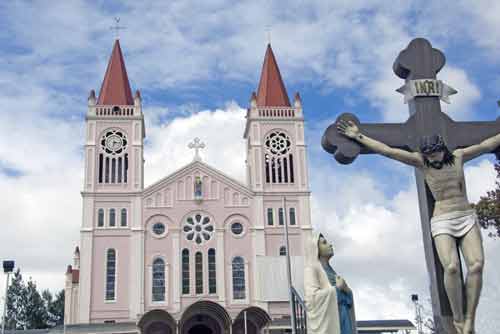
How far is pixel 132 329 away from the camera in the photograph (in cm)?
3297

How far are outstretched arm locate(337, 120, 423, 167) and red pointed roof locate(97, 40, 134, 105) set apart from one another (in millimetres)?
34572

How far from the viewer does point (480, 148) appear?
5.19 metres

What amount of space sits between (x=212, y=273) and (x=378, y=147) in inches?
1241

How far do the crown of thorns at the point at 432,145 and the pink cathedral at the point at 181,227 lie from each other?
1132 inches

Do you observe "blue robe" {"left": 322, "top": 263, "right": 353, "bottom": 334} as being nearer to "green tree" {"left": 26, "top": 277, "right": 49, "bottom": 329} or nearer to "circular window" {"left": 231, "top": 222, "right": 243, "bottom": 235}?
"circular window" {"left": 231, "top": 222, "right": 243, "bottom": 235}

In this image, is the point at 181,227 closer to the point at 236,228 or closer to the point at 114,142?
→ the point at 236,228

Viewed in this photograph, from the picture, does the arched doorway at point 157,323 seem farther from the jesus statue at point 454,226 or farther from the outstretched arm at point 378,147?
the jesus statue at point 454,226

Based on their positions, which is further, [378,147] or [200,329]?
[200,329]

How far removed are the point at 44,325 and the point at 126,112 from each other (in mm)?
25448

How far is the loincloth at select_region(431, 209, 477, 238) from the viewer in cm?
470

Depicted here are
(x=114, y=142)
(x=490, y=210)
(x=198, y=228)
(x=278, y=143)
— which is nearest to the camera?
(x=490, y=210)

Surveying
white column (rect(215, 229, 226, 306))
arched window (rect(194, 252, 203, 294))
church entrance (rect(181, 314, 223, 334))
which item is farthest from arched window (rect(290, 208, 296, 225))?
church entrance (rect(181, 314, 223, 334))

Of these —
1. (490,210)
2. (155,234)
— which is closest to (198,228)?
(155,234)

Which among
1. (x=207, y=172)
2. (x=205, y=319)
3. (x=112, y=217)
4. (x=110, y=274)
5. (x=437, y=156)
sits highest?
(x=207, y=172)
